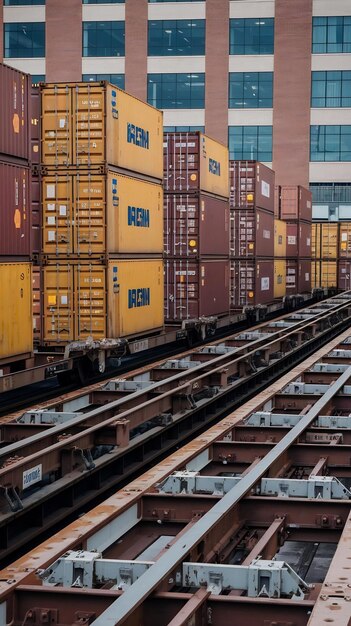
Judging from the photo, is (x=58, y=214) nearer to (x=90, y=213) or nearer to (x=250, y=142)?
(x=90, y=213)

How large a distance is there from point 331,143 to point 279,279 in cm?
2363

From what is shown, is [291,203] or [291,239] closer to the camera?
[291,203]

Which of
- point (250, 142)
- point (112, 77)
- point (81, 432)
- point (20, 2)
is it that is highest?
point (20, 2)

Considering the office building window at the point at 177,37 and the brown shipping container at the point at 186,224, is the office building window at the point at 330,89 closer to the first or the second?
the office building window at the point at 177,37

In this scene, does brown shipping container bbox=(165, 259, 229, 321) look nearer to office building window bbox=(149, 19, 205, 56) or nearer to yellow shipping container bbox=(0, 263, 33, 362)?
yellow shipping container bbox=(0, 263, 33, 362)

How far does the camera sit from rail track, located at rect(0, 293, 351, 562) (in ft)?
30.8

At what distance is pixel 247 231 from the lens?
31.6 metres

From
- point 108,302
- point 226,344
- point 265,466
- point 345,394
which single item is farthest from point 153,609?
point 226,344

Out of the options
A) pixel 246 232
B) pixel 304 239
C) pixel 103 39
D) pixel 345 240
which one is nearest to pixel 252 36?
pixel 103 39

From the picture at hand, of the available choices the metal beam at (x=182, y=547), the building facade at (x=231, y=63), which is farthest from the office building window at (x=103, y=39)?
the metal beam at (x=182, y=547)

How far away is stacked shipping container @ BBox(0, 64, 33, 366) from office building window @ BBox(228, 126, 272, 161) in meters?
45.3

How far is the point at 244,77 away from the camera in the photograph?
198ft

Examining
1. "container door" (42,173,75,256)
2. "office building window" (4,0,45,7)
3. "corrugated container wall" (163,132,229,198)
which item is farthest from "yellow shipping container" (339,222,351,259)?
"container door" (42,173,75,256)

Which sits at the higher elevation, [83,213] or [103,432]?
[83,213]
